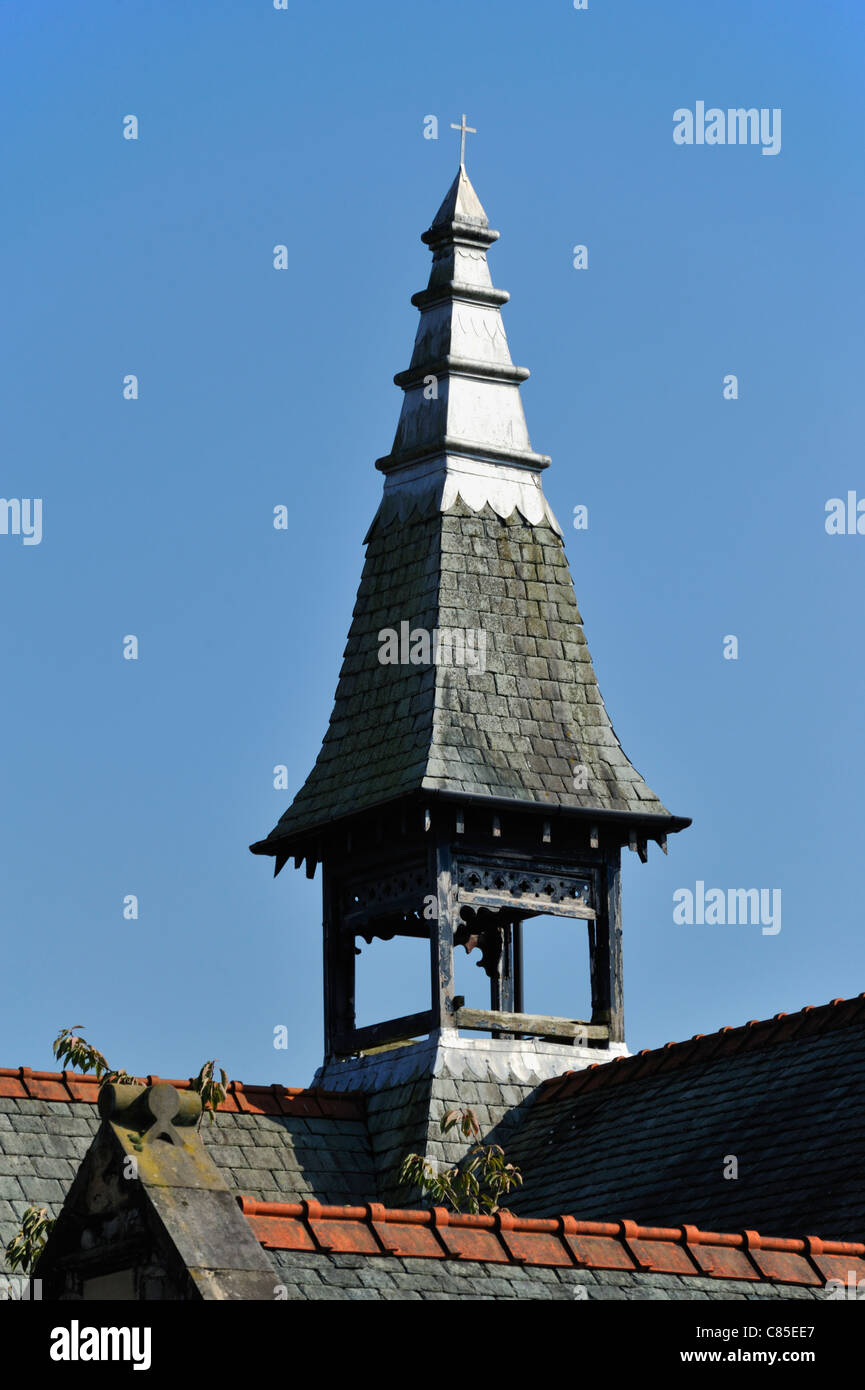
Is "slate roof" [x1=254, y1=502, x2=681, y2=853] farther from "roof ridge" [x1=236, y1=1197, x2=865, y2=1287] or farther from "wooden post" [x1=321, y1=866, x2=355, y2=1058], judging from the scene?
"roof ridge" [x1=236, y1=1197, x2=865, y2=1287]

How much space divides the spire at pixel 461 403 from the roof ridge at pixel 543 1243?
50.5 ft

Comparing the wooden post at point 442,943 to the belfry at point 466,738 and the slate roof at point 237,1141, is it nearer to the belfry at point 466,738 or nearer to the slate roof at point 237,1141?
the belfry at point 466,738

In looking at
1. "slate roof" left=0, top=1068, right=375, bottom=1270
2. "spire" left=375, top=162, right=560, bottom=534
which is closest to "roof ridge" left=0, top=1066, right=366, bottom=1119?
"slate roof" left=0, top=1068, right=375, bottom=1270

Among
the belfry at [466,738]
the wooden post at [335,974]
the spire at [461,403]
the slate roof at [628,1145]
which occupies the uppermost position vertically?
the spire at [461,403]

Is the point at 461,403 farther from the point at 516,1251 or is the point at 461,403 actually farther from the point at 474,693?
the point at 516,1251

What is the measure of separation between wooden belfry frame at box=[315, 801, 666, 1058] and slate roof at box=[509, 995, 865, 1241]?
1588mm

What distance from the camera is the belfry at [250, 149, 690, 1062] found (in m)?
29.3

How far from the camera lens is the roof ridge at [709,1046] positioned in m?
25.4

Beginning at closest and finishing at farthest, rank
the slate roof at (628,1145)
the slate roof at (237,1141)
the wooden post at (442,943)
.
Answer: the slate roof at (628,1145) < the slate roof at (237,1141) < the wooden post at (442,943)

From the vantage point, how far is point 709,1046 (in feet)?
87.5

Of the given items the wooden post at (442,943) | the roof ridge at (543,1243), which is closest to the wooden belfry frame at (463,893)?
the wooden post at (442,943)

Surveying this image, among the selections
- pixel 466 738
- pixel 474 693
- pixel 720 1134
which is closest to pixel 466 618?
pixel 474 693
